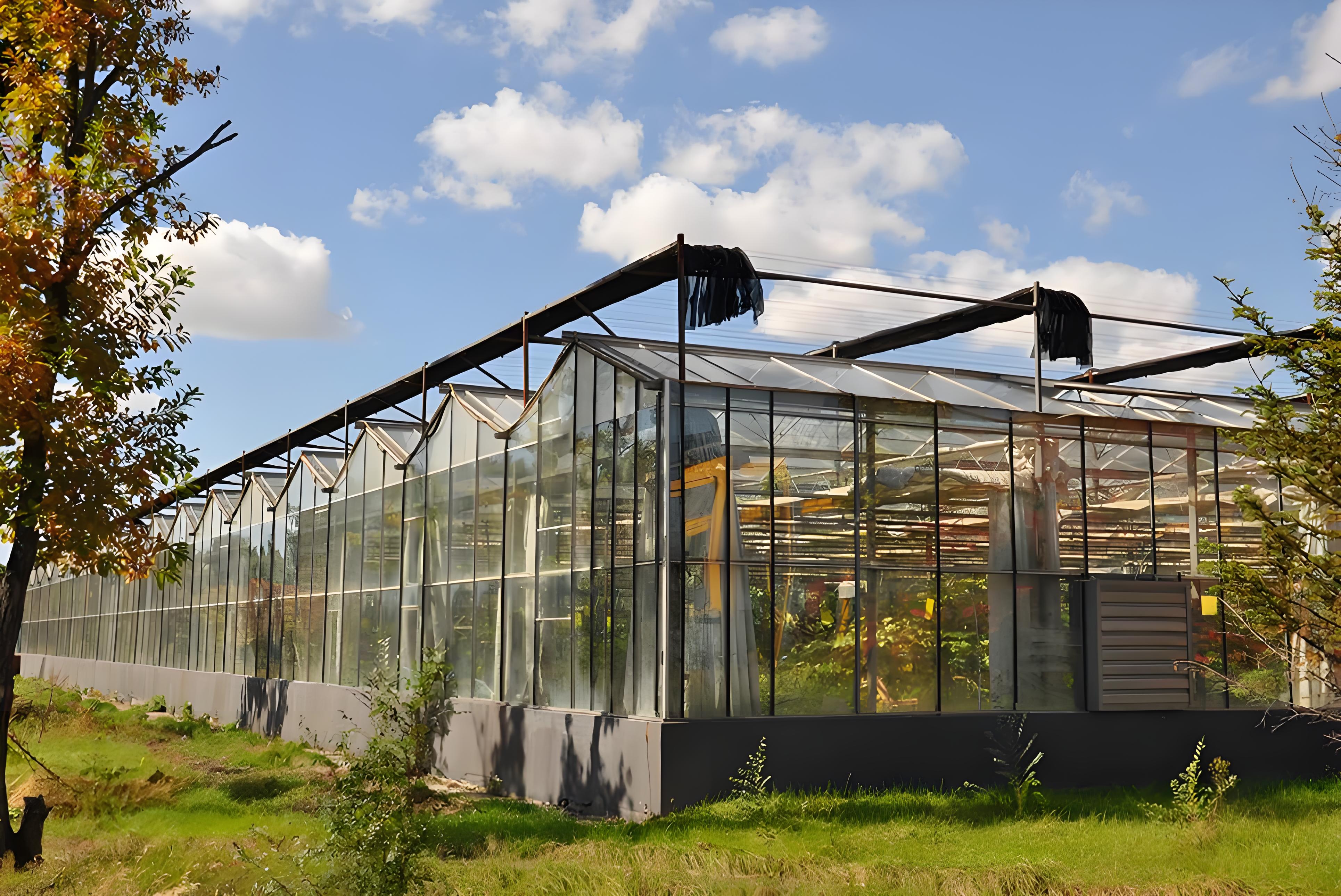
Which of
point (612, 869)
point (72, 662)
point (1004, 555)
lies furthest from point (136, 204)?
point (72, 662)

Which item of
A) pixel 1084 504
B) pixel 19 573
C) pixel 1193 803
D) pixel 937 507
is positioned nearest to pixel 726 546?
pixel 937 507

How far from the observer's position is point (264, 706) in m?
26.9

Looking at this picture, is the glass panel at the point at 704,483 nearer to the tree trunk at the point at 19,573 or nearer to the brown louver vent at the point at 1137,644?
the brown louver vent at the point at 1137,644

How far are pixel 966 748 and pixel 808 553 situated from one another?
306 centimetres

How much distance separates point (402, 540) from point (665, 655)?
9.08 meters

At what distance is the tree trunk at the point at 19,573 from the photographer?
10898 millimetres

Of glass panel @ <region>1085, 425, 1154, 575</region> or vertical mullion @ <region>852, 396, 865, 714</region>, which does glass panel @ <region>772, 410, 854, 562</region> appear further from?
glass panel @ <region>1085, 425, 1154, 575</region>

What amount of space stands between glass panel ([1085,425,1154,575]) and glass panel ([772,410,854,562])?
148 inches

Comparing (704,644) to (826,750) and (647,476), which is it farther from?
(647,476)

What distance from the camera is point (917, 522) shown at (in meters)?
15.1

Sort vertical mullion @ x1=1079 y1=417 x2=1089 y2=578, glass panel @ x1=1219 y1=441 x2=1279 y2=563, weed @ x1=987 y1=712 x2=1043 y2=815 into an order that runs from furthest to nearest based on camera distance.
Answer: glass panel @ x1=1219 y1=441 x2=1279 y2=563
vertical mullion @ x1=1079 y1=417 x2=1089 y2=578
weed @ x1=987 y1=712 x2=1043 y2=815

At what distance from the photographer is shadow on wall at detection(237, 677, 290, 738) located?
1016 inches

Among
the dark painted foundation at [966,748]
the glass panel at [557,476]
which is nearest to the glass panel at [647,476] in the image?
the glass panel at [557,476]

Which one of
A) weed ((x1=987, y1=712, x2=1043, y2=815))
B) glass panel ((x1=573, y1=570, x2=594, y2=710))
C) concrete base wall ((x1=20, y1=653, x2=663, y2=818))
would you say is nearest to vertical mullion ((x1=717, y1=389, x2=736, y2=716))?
concrete base wall ((x1=20, y1=653, x2=663, y2=818))
